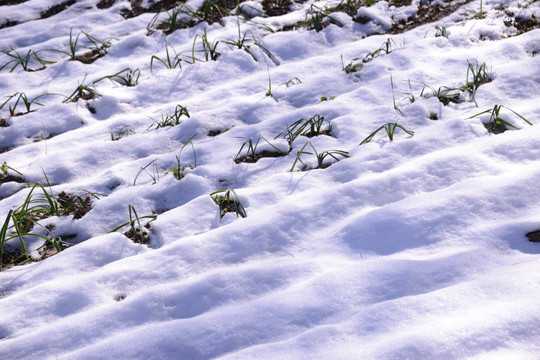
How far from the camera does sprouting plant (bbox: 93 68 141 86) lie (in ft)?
11.3

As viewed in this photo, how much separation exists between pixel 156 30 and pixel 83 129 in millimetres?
1337

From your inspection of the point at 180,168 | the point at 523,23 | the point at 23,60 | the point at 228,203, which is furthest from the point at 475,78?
the point at 23,60

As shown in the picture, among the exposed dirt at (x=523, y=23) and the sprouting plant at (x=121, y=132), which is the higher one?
the exposed dirt at (x=523, y=23)

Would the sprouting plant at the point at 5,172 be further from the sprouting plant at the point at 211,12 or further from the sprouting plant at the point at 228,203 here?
the sprouting plant at the point at 211,12

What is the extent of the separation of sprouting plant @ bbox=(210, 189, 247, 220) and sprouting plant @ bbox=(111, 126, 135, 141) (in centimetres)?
93

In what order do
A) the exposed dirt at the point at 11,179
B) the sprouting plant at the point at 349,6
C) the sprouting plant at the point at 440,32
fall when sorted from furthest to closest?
the sprouting plant at the point at 349,6 < the sprouting plant at the point at 440,32 < the exposed dirt at the point at 11,179

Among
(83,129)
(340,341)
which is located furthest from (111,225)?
(340,341)

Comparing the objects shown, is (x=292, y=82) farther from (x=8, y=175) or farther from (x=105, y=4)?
(x=105, y=4)

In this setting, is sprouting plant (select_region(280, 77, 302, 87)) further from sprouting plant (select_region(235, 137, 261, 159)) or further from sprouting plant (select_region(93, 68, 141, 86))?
sprouting plant (select_region(93, 68, 141, 86))

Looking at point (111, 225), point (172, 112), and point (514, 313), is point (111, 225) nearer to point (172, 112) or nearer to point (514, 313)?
point (172, 112)

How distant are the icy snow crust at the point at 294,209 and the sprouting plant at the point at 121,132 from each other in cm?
3

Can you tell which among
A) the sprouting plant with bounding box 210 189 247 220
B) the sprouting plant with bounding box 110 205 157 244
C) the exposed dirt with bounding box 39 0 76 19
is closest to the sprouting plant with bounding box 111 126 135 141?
the sprouting plant with bounding box 110 205 157 244

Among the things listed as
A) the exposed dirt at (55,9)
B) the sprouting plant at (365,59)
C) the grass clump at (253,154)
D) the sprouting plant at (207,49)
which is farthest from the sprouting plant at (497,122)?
the exposed dirt at (55,9)

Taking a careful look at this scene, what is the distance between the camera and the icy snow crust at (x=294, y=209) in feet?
5.25
